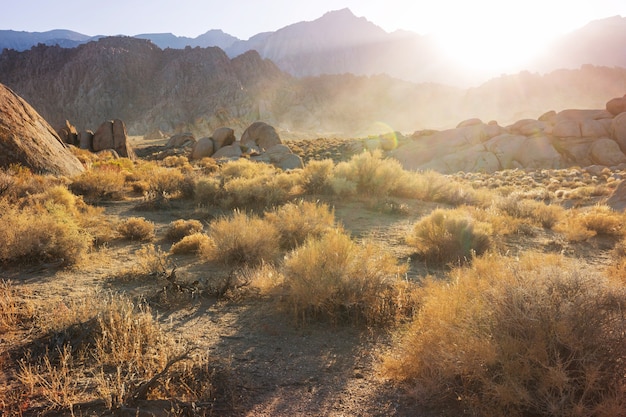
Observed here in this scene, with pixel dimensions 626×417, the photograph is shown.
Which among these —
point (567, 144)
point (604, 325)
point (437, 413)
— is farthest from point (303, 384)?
point (567, 144)

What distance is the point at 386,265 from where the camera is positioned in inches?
211

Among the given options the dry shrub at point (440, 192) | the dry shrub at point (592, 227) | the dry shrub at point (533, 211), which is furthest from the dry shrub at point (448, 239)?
the dry shrub at point (440, 192)

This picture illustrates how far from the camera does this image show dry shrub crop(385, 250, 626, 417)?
2.67 metres

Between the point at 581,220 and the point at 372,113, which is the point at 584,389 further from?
the point at 372,113

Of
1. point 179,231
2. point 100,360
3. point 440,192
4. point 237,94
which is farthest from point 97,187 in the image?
point 237,94

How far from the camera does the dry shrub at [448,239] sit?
746 cm

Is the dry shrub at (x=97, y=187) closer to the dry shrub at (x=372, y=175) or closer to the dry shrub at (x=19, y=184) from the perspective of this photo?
the dry shrub at (x=19, y=184)

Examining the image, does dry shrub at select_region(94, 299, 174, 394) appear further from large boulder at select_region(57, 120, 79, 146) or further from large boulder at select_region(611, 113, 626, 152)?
large boulder at select_region(611, 113, 626, 152)

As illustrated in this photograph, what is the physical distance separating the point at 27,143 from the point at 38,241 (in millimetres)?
9397

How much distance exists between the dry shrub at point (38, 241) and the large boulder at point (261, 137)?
100 feet

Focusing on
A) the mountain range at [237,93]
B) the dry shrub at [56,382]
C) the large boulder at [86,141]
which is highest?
the mountain range at [237,93]

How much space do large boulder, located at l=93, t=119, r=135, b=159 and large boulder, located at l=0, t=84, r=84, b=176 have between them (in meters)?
15.8

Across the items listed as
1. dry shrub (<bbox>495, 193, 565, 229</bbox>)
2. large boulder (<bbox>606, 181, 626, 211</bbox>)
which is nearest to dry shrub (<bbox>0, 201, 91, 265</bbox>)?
dry shrub (<bbox>495, 193, 565, 229</bbox>)

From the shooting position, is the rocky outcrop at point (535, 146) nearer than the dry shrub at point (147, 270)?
No
